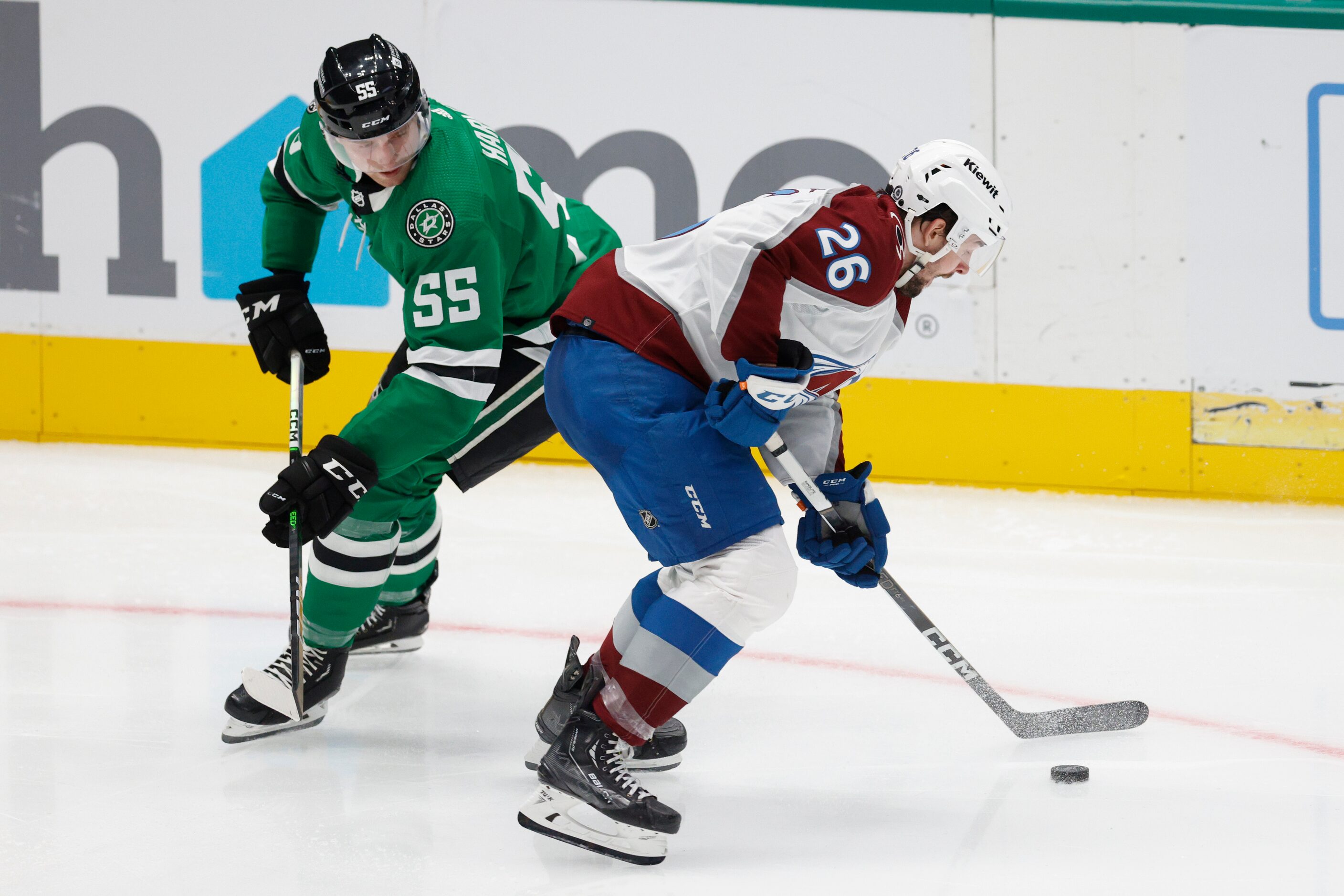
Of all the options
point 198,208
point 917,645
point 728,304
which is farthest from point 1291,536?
point 198,208

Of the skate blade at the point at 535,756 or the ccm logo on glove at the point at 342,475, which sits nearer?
the ccm logo on glove at the point at 342,475

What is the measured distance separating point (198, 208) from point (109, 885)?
3.70 meters

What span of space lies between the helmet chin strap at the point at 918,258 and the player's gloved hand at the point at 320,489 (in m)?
0.94

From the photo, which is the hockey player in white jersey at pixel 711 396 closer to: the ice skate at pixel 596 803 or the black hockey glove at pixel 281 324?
the ice skate at pixel 596 803

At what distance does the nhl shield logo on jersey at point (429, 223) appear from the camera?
2279mm

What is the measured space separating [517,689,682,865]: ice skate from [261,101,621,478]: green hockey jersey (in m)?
0.58

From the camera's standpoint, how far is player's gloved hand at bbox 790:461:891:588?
7.28 feet

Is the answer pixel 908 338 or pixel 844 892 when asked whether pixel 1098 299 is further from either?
pixel 844 892

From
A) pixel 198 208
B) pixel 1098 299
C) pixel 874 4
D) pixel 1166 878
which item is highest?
pixel 874 4

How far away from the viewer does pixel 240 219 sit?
5039 millimetres

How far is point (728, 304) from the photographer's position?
2.07m

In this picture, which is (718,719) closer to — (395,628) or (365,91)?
(395,628)

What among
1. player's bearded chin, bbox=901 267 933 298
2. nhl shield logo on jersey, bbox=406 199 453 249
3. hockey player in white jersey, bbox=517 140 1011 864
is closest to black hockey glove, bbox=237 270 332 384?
nhl shield logo on jersey, bbox=406 199 453 249

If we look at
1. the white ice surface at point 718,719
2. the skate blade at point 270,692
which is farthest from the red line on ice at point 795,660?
the skate blade at point 270,692
